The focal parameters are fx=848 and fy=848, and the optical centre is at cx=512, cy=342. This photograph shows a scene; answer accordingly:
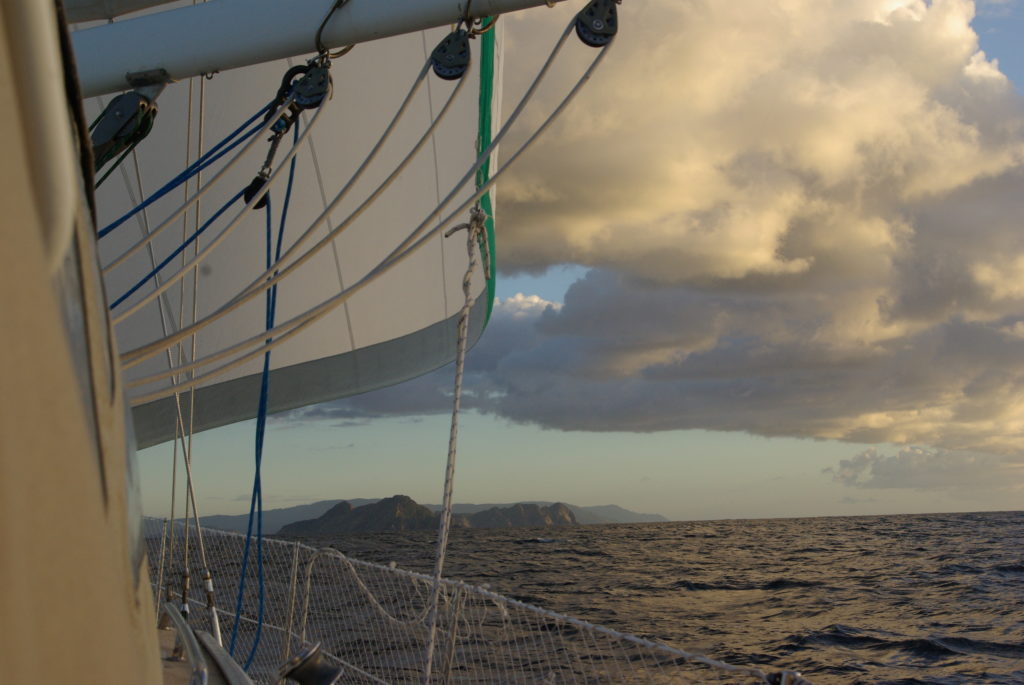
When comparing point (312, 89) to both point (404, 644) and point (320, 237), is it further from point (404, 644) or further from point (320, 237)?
point (404, 644)

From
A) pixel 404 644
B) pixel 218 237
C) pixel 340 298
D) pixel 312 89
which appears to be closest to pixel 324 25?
pixel 312 89

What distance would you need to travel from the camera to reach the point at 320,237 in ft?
23.1

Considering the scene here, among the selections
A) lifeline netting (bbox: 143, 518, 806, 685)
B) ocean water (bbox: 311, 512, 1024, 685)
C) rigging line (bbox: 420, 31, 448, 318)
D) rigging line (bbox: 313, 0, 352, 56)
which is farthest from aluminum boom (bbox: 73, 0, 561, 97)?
ocean water (bbox: 311, 512, 1024, 685)

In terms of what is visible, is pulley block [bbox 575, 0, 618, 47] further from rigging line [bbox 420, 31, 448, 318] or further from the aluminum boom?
rigging line [bbox 420, 31, 448, 318]

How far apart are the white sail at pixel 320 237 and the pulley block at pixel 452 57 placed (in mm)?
3791

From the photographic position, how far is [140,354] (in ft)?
4.25

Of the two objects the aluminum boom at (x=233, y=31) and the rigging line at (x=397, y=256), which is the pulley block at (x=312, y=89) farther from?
the rigging line at (x=397, y=256)

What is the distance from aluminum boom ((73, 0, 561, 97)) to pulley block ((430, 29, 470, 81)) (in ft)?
0.40

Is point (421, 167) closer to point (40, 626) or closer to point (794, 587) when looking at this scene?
point (40, 626)

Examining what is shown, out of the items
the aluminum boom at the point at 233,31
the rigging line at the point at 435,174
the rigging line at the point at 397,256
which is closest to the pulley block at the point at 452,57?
the aluminum boom at the point at 233,31

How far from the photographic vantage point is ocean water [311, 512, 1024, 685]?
13.3 metres

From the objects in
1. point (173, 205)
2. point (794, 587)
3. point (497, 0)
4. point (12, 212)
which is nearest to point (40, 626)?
point (12, 212)

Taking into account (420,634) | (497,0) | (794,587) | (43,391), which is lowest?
(794,587)

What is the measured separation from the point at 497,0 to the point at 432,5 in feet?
0.91
